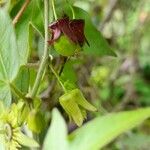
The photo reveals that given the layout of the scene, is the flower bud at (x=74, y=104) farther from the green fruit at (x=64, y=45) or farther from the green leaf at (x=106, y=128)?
the green leaf at (x=106, y=128)

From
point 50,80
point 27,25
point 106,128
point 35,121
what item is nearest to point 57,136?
point 106,128

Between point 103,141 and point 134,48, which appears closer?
point 103,141

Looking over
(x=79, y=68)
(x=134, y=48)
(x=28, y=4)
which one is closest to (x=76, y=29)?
(x=28, y=4)

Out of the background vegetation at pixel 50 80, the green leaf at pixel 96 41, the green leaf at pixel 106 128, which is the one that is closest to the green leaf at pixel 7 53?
the background vegetation at pixel 50 80

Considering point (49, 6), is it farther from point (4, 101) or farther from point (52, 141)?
point (52, 141)

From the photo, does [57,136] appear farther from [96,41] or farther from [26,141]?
[96,41]

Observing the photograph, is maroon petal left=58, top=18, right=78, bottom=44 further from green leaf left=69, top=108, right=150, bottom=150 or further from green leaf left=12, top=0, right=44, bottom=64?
green leaf left=69, top=108, right=150, bottom=150
